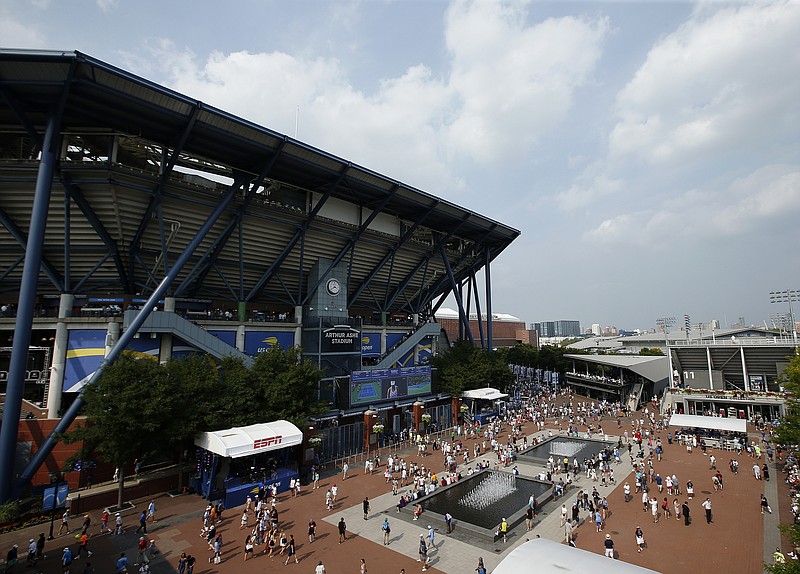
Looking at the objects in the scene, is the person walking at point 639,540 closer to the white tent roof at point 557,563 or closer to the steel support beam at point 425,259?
the white tent roof at point 557,563

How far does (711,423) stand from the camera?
37875mm

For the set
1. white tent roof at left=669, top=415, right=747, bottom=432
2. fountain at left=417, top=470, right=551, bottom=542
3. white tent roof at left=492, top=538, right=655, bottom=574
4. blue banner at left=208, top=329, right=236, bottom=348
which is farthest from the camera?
blue banner at left=208, top=329, right=236, bottom=348

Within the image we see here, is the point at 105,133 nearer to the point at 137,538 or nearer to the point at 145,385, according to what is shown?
the point at 145,385

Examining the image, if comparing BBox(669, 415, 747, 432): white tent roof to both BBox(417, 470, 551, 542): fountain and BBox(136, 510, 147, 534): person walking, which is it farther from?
BBox(136, 510, 147, 534): person walking

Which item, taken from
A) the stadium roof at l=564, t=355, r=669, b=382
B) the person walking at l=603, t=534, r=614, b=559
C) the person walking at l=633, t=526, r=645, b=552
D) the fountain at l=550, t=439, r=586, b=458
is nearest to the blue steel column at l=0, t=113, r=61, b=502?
the person walking at l=603, t=534, r=614, b=559

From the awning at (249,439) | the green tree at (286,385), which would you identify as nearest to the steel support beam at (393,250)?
the green tree at (286,385)

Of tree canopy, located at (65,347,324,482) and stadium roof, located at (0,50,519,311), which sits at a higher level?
stadium roof, located at (0,50,519,311)

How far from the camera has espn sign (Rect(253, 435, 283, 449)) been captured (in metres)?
25.4

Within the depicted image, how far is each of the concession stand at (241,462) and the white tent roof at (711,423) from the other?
34348 millimetres

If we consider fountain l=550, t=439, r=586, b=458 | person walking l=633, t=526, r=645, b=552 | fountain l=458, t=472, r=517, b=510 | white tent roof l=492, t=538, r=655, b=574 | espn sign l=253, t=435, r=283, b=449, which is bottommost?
fountain l=458, t=472, r=517, b=510

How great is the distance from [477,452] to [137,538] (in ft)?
81.4

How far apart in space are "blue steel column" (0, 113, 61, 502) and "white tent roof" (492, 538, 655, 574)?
85.0ft

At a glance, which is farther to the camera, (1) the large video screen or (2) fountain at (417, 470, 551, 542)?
(1) the large video screen

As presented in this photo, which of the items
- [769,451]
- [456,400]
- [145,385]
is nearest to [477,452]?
[456,400]
